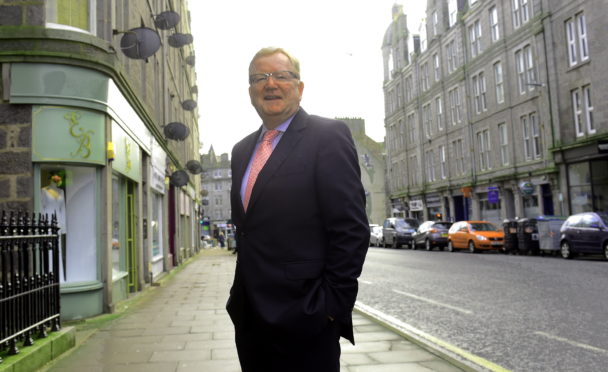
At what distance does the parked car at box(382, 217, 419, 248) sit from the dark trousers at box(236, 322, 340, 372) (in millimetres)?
31753

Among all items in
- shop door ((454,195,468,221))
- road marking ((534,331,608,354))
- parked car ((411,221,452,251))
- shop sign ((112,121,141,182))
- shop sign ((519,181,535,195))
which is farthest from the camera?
shop door ((454,195,468,221))

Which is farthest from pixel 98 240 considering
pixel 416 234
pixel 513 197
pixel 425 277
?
pixel 513 197

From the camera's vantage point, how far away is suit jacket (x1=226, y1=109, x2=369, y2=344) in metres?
2.15

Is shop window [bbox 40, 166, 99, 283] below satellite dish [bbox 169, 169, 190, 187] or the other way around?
below

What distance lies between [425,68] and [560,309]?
37.3 m

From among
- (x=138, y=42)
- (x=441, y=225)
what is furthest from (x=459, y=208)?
(x=138, y=42)

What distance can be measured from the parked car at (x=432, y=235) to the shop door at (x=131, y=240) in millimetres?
20109

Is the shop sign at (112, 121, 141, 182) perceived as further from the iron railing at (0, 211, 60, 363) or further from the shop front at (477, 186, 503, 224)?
the shop front at (477, 186, 503, 224)

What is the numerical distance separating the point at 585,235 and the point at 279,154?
1741 centimetres

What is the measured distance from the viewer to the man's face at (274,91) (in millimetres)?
2451

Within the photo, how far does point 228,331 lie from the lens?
6.89 meters

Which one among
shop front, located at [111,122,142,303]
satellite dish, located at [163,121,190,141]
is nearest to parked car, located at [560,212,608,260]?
satellite dish, located at [163,121,190,141]

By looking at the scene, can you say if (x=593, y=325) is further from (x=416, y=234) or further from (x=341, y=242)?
(x=416, y=234)

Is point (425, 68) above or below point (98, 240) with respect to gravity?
above
